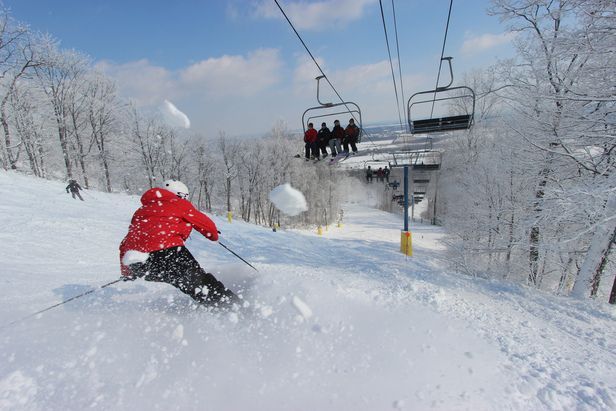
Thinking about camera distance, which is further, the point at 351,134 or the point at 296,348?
the point at 351,134

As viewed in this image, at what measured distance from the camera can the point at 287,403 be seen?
2.14 metres

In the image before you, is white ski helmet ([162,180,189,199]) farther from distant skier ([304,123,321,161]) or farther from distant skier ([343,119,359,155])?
distant skier ([343,119,359,155])

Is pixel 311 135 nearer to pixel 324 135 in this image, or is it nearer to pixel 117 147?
pixel 324 135

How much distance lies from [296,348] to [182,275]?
61.8 inches

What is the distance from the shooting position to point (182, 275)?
130 inches

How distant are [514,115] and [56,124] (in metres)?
33.8

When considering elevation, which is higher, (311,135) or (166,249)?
(311,135)

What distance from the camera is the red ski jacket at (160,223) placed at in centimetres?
323

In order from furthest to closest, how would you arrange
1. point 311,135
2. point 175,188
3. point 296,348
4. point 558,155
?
point 311,135
point 558,155
point 175,188
point 296,348

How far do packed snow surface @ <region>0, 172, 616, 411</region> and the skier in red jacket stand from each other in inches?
11.8

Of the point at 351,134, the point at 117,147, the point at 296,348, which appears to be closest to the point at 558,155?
the point at 351,134

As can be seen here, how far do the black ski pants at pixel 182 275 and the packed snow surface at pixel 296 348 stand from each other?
22 centimetres

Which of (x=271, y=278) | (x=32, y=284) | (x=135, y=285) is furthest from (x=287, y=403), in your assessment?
(x=32, y=284)

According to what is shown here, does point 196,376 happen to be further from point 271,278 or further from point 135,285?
point 135,285
